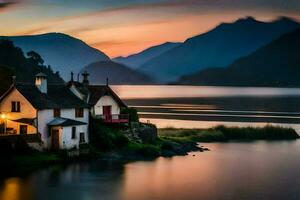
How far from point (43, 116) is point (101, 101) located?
12.3 meters

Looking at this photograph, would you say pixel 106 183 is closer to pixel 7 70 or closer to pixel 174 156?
pixel 174 156

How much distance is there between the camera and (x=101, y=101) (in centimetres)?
7081

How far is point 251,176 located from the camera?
189 ft

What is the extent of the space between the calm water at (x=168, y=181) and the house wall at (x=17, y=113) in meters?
7.28

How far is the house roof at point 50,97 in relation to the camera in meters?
60.4

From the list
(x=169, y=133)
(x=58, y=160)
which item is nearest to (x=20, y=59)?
(x=169, y=133)

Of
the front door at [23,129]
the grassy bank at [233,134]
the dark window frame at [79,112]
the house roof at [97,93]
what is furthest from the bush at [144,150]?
the grassy bank at [233,134]

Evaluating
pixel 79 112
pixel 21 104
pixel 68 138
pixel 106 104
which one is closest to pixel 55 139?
pixel 68 138

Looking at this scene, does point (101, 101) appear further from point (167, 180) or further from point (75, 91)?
point (167, 180)

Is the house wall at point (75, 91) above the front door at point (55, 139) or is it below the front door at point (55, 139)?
above

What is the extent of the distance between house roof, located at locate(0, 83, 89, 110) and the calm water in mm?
7935

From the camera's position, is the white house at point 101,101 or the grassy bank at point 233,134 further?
the grassy bank at point 233,134

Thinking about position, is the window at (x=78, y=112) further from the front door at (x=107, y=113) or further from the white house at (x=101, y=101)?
the front door at (x=107, y=113)

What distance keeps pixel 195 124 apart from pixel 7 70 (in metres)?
62.5
